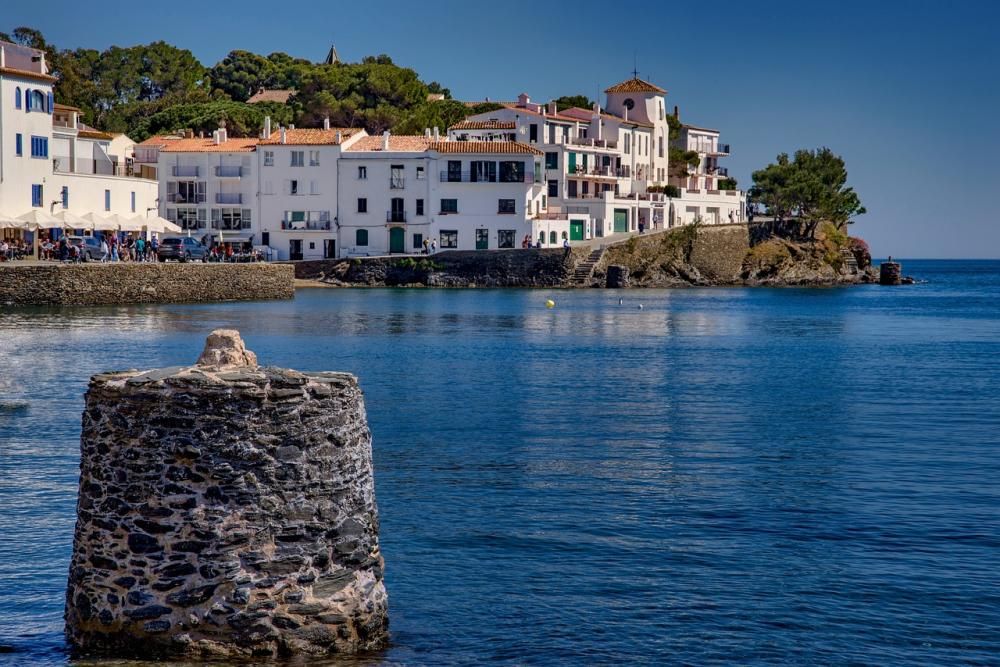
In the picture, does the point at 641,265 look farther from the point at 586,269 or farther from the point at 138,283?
the point at 138,283

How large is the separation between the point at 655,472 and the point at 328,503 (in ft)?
37.9

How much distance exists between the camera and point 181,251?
254 ft

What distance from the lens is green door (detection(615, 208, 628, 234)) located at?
358 ft

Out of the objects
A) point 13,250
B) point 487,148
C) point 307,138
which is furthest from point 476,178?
point 13,250

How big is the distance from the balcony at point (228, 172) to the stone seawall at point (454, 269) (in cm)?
910

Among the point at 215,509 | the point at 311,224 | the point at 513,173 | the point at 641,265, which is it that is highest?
the point at 513,173

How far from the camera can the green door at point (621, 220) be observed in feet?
358

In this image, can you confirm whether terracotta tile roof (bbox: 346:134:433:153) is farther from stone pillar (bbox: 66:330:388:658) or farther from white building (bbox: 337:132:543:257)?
stone pillar (bbox: 66:330:388:658)

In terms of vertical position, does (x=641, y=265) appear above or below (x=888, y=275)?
above

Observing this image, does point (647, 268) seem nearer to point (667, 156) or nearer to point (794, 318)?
point (667, 156)

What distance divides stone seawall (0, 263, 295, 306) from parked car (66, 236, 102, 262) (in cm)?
319

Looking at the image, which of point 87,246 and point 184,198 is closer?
point 87,246

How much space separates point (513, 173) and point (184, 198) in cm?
2522

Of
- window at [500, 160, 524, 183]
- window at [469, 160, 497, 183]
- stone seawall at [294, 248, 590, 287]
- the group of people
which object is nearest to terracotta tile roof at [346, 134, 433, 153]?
window at [469, 160, 497, 183]
